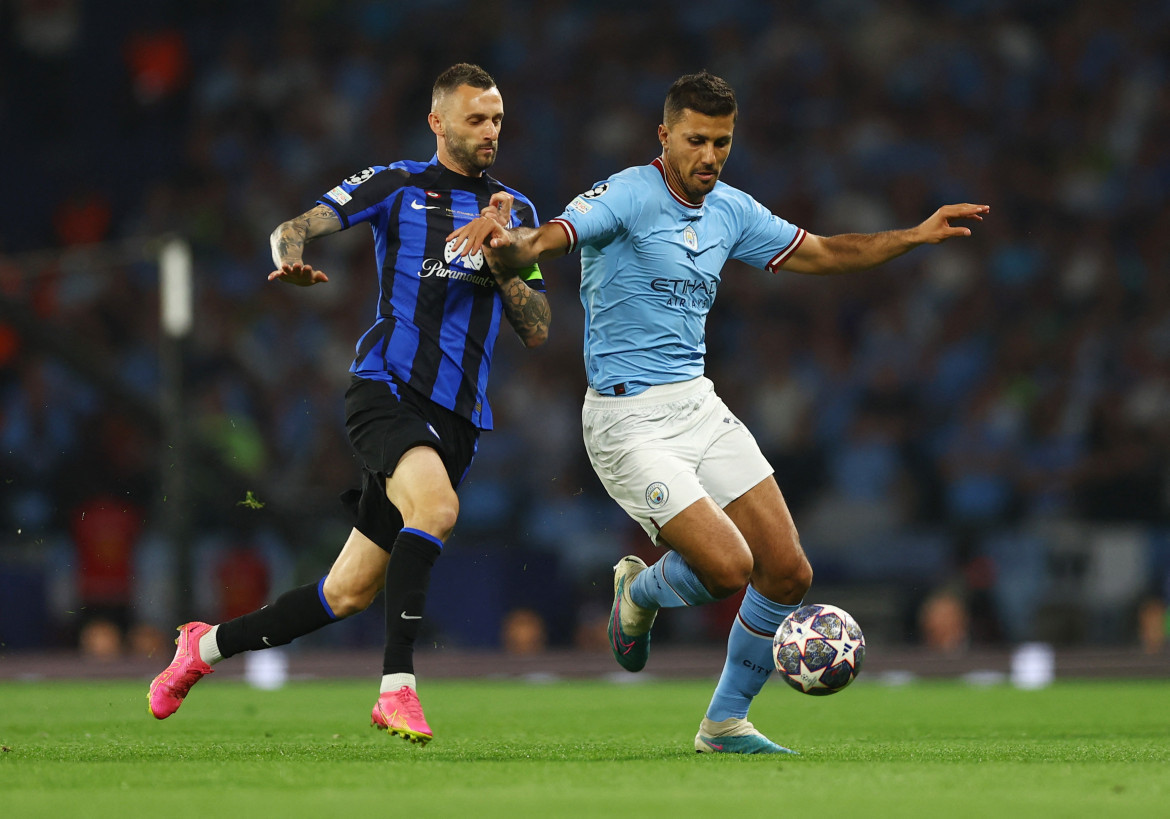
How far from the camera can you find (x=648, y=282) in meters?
6.17

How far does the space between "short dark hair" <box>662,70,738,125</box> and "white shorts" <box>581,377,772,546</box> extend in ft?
3.44

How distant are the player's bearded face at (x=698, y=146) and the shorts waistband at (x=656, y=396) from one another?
0.76 m

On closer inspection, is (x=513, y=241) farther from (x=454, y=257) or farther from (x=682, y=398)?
(x=682, y=398)

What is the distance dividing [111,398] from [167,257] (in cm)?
119

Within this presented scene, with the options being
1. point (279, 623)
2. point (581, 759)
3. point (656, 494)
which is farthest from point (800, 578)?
point (279, 623)

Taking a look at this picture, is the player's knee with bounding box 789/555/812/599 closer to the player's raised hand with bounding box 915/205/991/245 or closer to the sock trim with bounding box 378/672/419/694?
the player's raised hand with bounding box 915/205/991/245

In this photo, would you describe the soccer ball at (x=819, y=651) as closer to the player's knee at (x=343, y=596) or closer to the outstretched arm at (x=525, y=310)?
the outstretched arm at (x=525, y=310)

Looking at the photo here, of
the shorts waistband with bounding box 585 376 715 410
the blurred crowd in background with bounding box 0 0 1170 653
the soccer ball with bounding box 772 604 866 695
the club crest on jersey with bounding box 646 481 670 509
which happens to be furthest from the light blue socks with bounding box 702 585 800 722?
the blurred crowd in background with bounding box 0 0 1170 653

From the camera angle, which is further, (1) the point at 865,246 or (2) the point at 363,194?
(1) the point at 865,246

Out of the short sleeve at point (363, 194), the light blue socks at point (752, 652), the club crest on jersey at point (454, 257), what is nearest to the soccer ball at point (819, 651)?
the light blue socks at point (752, 652)

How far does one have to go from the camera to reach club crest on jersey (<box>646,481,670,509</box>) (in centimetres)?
597

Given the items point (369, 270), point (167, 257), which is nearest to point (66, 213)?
point (369, 270)

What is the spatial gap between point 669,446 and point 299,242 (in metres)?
1.59

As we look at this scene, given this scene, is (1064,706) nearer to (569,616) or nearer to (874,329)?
(569,616)
